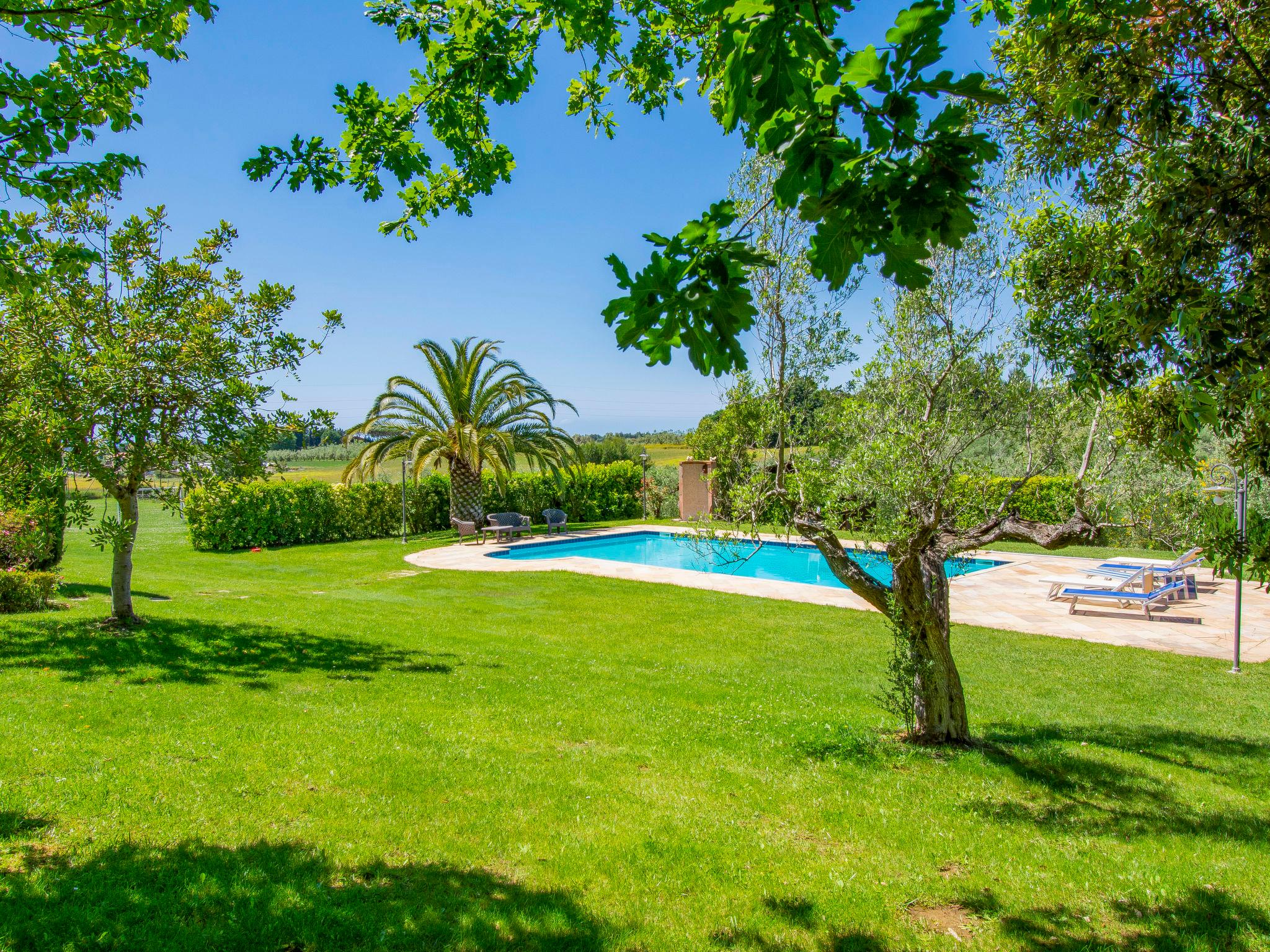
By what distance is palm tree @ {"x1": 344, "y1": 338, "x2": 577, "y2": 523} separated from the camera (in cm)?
2155

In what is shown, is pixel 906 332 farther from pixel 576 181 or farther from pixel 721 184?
pixel 576 181

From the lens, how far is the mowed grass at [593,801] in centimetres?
316

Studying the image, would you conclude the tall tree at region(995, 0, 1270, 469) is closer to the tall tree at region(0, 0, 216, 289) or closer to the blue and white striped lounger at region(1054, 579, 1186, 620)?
the tall tree at region(0, 0, 216, 289)

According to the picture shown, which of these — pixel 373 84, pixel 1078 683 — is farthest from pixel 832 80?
pixel 1078 683

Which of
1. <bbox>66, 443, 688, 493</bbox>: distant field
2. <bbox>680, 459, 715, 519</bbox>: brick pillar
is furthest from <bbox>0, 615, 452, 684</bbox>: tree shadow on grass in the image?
<bbox>680, 459, 715, 519</bbox>: brick pillar

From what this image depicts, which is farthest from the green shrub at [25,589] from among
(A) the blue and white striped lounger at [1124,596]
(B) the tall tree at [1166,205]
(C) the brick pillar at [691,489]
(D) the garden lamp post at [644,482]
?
(D) the garden lamp post at [644,482]

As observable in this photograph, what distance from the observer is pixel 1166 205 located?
3.04 metres

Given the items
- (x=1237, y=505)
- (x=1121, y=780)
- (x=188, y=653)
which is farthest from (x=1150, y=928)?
(x=188, y=653)

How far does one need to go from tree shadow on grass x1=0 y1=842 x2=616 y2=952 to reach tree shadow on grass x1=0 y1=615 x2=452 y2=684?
3.69 metres

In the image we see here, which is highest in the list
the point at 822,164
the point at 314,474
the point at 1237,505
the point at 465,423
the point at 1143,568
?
the point at 465,423

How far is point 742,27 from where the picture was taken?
2.18 m

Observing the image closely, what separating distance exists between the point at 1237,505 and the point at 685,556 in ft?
47.6

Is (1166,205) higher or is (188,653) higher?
(1166,205)

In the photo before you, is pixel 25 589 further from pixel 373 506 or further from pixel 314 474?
pixel 314 474
